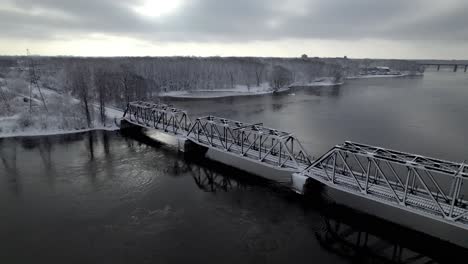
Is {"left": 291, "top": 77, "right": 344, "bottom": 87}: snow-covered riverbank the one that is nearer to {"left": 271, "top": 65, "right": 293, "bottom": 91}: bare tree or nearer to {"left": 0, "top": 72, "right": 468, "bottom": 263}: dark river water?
{"left": 271, "top": 65, "right": 293, "bottom": 91}: bare tree

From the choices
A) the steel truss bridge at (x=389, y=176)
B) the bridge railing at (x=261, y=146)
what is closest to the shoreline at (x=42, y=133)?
the bridge railing at (x=261, y=146)

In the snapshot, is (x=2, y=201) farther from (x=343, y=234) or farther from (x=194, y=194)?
(x=343, y=234)

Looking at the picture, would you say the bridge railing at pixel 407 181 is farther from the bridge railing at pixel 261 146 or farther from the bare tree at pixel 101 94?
the bare tree at pixel 101 94

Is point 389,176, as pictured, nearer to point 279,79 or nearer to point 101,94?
point 101,94

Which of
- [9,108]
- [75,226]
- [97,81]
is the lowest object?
[75,226]

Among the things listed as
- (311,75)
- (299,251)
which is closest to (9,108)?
(299,251)

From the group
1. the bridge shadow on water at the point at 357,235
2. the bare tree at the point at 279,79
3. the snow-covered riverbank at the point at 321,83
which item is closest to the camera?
the bridge shadow on water at the point at 357,235
